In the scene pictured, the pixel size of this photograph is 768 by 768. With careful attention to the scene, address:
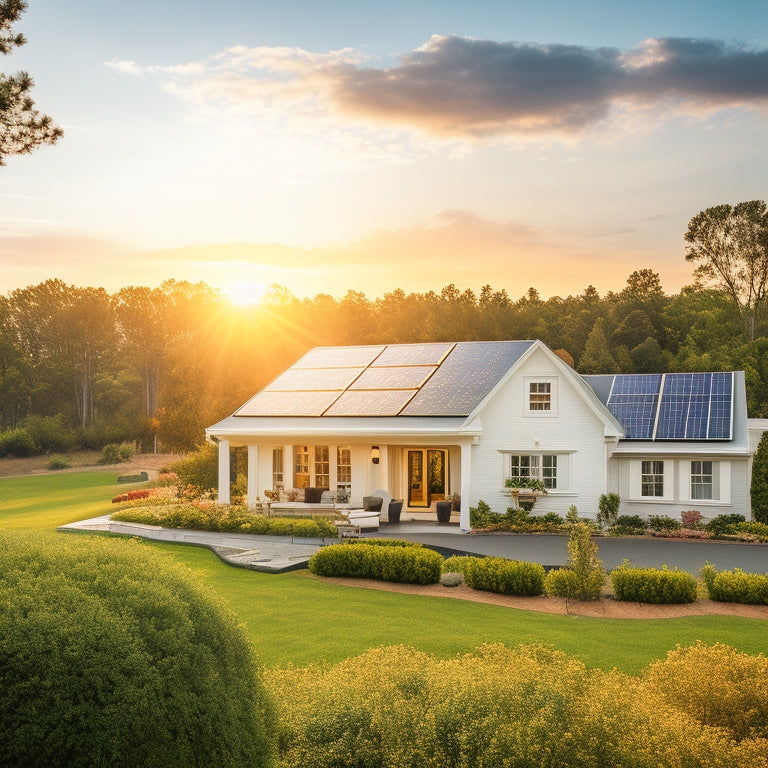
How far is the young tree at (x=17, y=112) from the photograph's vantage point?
10.8 metres

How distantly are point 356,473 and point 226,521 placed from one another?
4621 millimetres

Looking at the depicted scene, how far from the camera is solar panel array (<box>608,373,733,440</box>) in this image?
22734 millimetres

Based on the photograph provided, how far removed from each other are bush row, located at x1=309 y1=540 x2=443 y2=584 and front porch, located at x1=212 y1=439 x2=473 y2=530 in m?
7.52

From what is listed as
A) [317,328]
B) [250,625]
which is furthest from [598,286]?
[250,625]

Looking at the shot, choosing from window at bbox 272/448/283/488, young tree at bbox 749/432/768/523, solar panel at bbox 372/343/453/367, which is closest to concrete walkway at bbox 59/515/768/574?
young tree at bbox 749/432/768/523

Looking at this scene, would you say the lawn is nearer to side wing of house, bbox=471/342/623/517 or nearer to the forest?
side wing of house, bbox=471/342/623/517

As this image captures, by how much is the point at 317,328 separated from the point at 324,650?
164 ft

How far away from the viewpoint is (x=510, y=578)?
1366 cm

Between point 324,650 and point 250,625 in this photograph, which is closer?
point 324,650

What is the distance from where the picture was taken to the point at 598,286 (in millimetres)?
65875

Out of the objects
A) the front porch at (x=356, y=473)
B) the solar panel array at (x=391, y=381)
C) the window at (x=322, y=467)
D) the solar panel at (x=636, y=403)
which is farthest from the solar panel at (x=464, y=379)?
the solar panel at (x=636, y=403)

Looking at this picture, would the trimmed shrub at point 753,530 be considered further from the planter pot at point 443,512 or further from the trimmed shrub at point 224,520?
the trimmed shrub at point 224,520

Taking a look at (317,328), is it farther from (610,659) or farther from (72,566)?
(72,566)

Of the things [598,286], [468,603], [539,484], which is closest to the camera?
[468,603]
